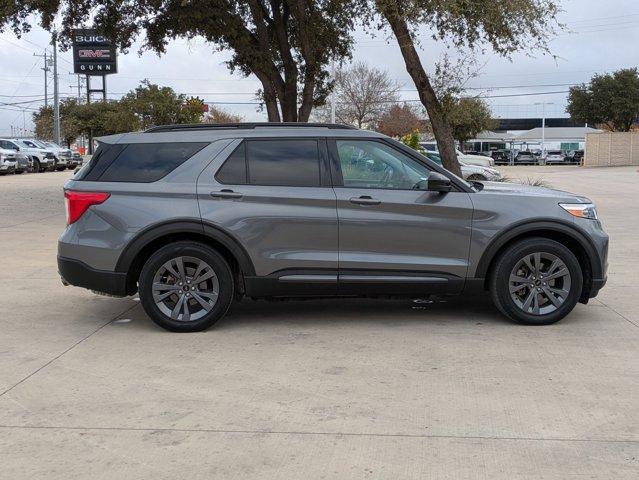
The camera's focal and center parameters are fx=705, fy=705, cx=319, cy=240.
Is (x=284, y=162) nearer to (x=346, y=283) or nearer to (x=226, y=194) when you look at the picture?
(x=226, y=194)

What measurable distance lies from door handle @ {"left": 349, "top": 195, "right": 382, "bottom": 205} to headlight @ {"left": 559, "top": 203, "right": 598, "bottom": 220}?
1698 millimetres

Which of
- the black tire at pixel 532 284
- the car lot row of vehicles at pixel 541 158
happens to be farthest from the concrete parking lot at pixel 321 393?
the car lot row of vehicles at pixel 541 158

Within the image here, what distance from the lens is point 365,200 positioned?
20.5 feet

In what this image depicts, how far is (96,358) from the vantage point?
18.5 feet

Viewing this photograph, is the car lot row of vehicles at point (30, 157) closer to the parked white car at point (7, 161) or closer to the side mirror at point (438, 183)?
the parked white car at point (7, 161)

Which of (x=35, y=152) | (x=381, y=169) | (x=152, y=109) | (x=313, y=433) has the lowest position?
(x=313, y=433)

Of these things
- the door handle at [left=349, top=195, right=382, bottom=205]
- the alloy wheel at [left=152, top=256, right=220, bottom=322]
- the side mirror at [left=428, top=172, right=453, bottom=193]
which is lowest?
the alloy wheel at [left=152, top=256, right=220, bottom=322]

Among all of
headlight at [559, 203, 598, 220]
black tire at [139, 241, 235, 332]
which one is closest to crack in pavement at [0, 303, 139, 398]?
black tire at [139, 241, 235, 332]

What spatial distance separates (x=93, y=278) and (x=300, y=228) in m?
1.91

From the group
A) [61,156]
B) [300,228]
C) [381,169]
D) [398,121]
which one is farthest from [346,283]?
[398,121]

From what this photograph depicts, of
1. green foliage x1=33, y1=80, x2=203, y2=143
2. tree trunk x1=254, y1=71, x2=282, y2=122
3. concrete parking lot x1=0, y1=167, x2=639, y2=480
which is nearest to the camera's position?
concrete parking lot x1=0, y1=167, x2=639, y2=480

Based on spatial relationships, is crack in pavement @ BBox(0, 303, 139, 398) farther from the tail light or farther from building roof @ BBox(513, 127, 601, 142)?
building roof @ BBox(513, 127, 601, 142)

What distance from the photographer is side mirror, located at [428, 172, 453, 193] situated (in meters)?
6.17

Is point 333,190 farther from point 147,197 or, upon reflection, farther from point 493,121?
point 493,121
